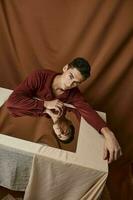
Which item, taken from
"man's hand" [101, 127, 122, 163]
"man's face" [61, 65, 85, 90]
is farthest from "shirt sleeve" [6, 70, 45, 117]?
"man's hand" [101, 127, 122, 163]

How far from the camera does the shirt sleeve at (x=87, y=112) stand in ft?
3.85

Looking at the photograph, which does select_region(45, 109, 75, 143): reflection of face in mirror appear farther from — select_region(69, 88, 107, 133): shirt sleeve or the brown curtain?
the brown curtain

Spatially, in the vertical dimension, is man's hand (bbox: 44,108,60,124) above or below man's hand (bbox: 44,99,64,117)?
below

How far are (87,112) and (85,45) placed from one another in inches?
16.6

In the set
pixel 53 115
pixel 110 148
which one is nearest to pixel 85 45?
pixel 53 115

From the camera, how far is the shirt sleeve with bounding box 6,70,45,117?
1.14m

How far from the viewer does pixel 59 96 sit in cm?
121

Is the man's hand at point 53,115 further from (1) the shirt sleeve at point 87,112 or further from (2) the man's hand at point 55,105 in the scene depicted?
(1) the shirt sleeve at point 87,112

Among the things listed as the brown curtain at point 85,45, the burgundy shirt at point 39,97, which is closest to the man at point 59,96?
the burgundy shirt at point 39,97

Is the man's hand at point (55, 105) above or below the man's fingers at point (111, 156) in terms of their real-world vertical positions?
above

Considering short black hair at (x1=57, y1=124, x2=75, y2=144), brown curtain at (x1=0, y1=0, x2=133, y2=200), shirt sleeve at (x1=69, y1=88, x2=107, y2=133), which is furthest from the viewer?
brown curtain at (x1=0, y1=0, x2=133, y2=200)

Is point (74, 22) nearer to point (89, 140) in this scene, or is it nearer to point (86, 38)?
point (86, 38)

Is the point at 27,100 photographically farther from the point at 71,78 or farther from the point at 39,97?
the point at 71,78

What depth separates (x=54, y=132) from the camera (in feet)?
3.63
